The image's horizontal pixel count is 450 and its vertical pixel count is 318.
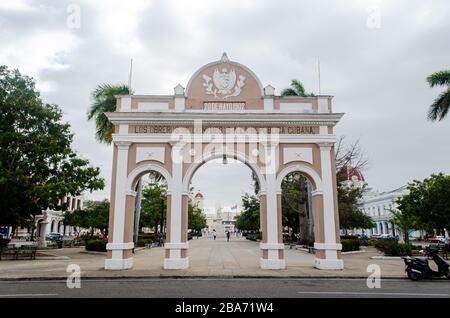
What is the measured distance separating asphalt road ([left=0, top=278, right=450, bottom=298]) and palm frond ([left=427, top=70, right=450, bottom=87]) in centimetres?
1409

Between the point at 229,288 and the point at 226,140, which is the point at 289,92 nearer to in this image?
the point at 226,140

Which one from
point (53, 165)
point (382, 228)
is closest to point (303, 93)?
point (53, 165)

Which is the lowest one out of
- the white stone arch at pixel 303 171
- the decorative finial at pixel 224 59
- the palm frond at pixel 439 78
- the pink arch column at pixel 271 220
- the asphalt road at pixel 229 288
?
the asphalt road at pixel 229 288

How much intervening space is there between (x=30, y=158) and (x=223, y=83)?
12.8 m

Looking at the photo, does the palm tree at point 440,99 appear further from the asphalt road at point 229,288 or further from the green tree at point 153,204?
the green tree at point 153,204

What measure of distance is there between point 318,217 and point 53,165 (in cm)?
1589

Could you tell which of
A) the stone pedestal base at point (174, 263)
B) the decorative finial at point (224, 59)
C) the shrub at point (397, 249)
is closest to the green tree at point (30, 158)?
the stone pedestal base at point (174, 263)

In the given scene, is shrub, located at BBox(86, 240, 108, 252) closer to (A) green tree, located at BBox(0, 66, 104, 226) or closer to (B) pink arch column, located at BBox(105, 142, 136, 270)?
(A) green tree, located at BBox(0, 66, 104, 226)

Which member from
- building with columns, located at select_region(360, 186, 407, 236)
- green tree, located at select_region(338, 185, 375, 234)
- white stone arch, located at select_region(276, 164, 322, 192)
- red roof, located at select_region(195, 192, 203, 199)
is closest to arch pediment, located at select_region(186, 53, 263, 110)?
white stone arch, located at select_region(276, 164, 322, 192)

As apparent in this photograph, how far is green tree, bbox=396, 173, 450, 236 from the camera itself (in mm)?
21000

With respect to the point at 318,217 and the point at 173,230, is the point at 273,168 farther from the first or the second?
the point at 173,230

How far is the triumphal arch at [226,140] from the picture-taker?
14.8 m

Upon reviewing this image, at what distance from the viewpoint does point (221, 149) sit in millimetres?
15250

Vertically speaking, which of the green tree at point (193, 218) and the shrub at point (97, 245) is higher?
the green tree at point (193, 218)
